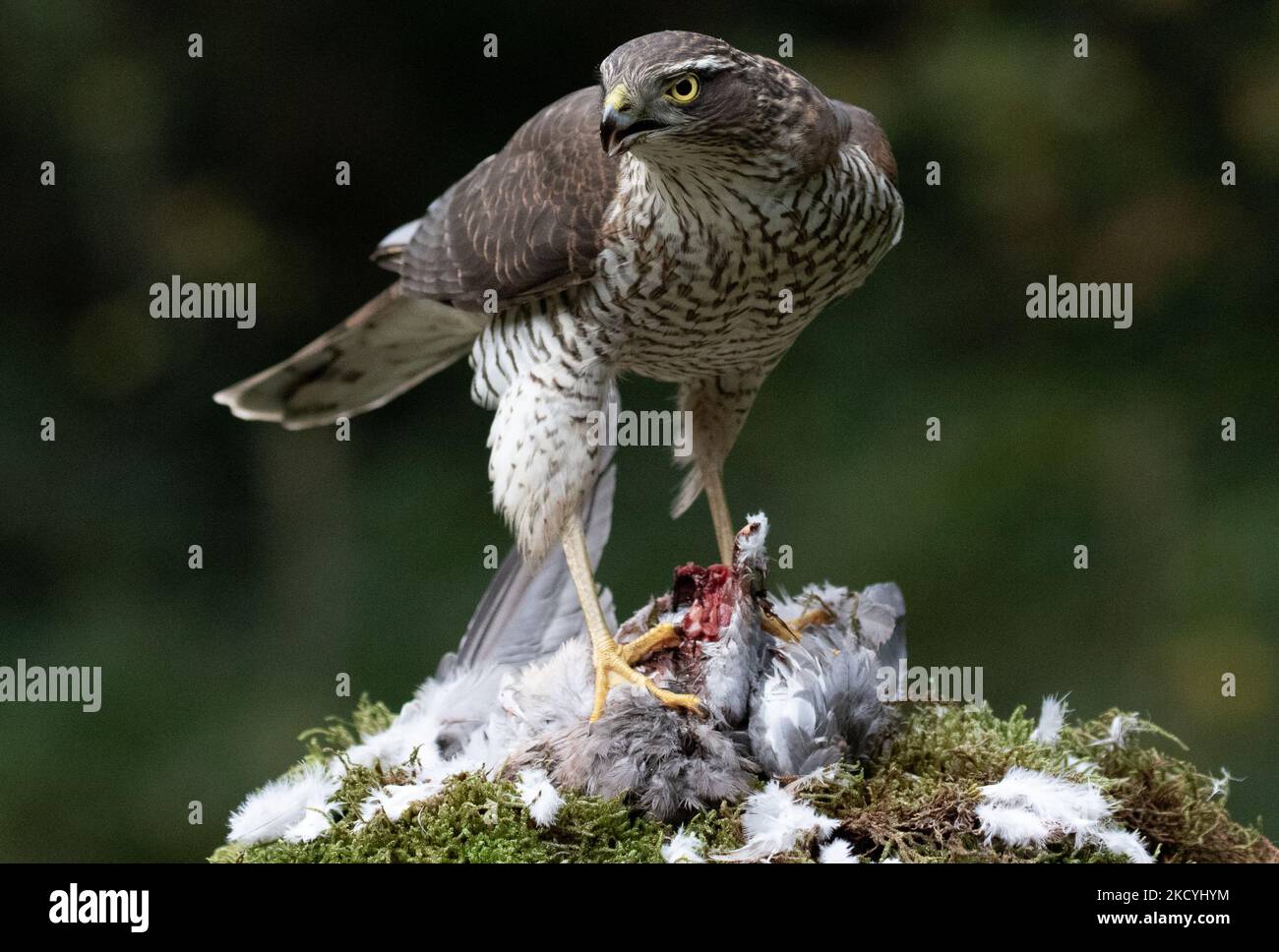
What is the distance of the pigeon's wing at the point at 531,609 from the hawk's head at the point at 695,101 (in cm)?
90

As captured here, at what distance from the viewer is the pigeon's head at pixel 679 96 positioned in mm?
2500

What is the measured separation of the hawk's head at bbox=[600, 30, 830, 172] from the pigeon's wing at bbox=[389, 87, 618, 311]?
302 mm

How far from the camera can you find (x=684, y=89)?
8.43 ft

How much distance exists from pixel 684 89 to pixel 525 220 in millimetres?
638

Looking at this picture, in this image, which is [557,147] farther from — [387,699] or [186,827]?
[186,827]

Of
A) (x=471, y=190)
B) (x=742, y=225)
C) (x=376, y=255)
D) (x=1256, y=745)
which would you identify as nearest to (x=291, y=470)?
(x=376, y=255)

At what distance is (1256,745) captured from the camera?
489 cm

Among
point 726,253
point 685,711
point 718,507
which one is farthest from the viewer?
point 718,507

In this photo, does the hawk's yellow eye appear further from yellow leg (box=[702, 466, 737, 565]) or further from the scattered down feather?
the scattered down feather

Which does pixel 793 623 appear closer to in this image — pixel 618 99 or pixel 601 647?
pixel 601 647

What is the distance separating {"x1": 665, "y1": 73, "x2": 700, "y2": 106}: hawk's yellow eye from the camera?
8.36 ft

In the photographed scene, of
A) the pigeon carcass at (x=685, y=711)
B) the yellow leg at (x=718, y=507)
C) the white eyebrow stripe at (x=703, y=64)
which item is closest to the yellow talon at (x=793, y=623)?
the pigeon carcass at (x=685, y=711)

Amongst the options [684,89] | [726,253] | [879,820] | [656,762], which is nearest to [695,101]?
[684,89]

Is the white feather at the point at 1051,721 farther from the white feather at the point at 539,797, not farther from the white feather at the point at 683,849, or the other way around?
the white feather at the point at 539,797
